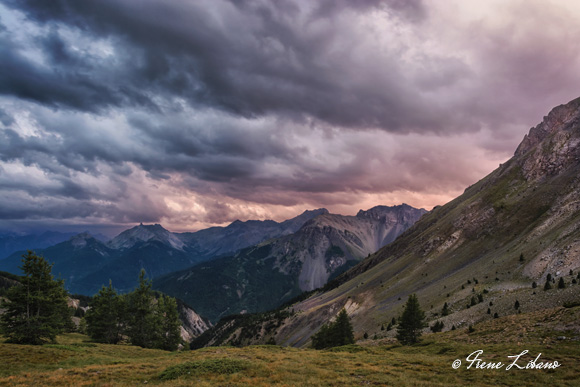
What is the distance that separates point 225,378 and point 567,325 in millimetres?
35626

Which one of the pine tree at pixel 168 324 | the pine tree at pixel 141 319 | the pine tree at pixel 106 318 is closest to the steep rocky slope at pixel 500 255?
the pine tree at pixel 168 324

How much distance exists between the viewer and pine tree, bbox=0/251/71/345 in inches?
1670

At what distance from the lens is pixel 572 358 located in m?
23.2

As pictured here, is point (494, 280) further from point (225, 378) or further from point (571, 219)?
point (225, 378)

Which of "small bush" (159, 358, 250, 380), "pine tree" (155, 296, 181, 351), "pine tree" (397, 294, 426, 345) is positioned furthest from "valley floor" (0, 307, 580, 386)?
"pine tree" (155, 296, 181, 351)

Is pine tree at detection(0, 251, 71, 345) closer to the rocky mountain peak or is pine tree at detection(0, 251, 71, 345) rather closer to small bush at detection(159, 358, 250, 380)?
small bush at detection(159, 358, 250, 380)

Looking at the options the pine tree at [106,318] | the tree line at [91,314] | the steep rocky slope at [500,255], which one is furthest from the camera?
the steep rocky slope at [500,255]

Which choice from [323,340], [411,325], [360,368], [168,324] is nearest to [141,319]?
[168,324]

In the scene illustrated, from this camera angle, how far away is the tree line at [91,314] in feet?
141

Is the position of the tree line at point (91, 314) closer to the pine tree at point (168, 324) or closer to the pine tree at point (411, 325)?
the pine tree at point (168, 324)

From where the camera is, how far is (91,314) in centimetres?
6138

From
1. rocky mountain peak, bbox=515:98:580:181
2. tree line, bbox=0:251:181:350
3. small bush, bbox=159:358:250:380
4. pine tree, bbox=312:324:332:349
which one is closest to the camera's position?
small bush, bbox=159:358:250:380

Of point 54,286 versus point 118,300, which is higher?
point 54,286

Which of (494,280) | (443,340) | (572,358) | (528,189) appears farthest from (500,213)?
(572,358)
